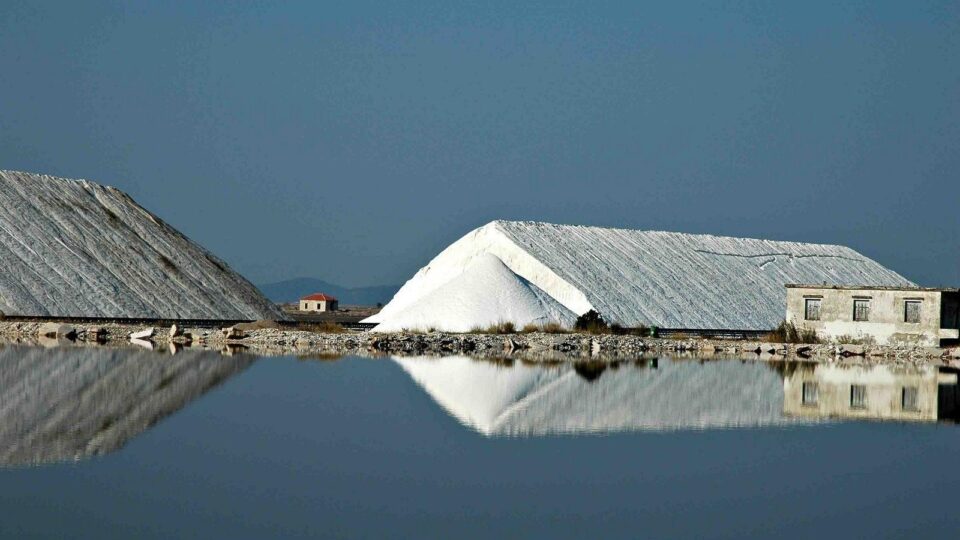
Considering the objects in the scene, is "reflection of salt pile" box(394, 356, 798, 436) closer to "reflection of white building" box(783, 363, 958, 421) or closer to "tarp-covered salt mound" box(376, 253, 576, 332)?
"reflection of white building" box(783, 363, 958, 421)

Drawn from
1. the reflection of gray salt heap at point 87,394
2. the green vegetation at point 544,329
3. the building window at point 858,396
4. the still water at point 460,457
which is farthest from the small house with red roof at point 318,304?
the building window at point 858,396

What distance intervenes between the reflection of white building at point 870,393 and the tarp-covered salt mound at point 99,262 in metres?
19.4

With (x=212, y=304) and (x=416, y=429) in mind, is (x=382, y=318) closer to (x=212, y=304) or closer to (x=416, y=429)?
(x=212, y=304)

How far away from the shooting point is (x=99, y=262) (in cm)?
3847

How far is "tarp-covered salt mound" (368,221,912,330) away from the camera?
4088cm

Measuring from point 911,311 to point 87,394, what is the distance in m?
22.6

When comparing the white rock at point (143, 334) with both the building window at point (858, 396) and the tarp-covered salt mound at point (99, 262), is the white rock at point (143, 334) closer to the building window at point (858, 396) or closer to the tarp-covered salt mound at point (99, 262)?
the tarp-covered salt mound at point (99, 262)

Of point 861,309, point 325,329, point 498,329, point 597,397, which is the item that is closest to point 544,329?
point 498,329

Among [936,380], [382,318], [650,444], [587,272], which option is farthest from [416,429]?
[587,272]

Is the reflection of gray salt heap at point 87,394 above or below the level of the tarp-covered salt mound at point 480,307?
below

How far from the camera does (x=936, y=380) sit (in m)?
22.0

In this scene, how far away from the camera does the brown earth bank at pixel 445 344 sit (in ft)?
92.4

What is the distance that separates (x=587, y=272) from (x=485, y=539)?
115 ft

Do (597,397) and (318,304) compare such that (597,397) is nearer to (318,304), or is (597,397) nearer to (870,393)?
(870,393)
